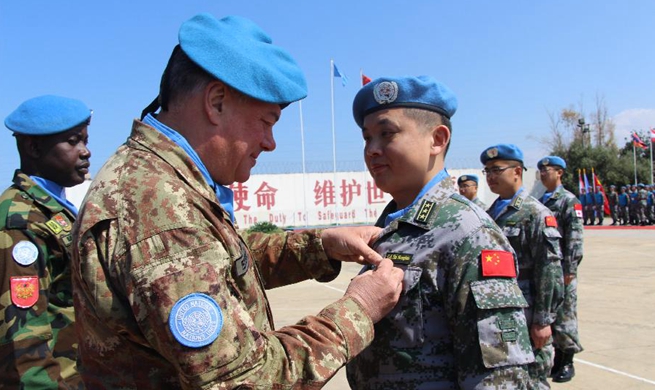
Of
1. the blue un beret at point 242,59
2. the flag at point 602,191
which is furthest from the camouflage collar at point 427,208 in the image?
the flag at point 602,191

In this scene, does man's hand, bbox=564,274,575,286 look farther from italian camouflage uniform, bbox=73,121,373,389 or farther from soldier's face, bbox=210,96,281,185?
soldier's face, bbox=210,96,281,185

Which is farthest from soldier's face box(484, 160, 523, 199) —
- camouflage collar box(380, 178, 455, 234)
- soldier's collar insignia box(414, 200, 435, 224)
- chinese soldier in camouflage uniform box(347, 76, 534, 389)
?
soldier's collar insignia box(414, 200, 435, 224)

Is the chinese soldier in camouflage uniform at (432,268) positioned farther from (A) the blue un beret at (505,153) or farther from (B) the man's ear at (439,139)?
(A) the blue un beret at (505,153)

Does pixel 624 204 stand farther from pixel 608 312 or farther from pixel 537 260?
pixel 537 260

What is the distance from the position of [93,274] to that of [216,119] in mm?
528

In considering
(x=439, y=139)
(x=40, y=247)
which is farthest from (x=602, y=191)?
(x=40, y=247)

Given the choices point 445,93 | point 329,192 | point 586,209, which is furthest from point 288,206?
point 445,93

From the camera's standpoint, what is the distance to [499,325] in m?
1.78

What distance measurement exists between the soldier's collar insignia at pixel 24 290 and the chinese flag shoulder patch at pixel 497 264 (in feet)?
6.32

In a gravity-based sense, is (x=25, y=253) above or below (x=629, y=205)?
above

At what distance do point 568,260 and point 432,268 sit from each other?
14.3 ft

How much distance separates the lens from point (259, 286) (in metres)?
1.63

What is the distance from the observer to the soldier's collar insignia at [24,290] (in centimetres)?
232

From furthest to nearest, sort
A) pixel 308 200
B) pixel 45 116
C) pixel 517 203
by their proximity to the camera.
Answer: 1. pixel 308 200
2. pixel 517 203
3. pixel 45 116
